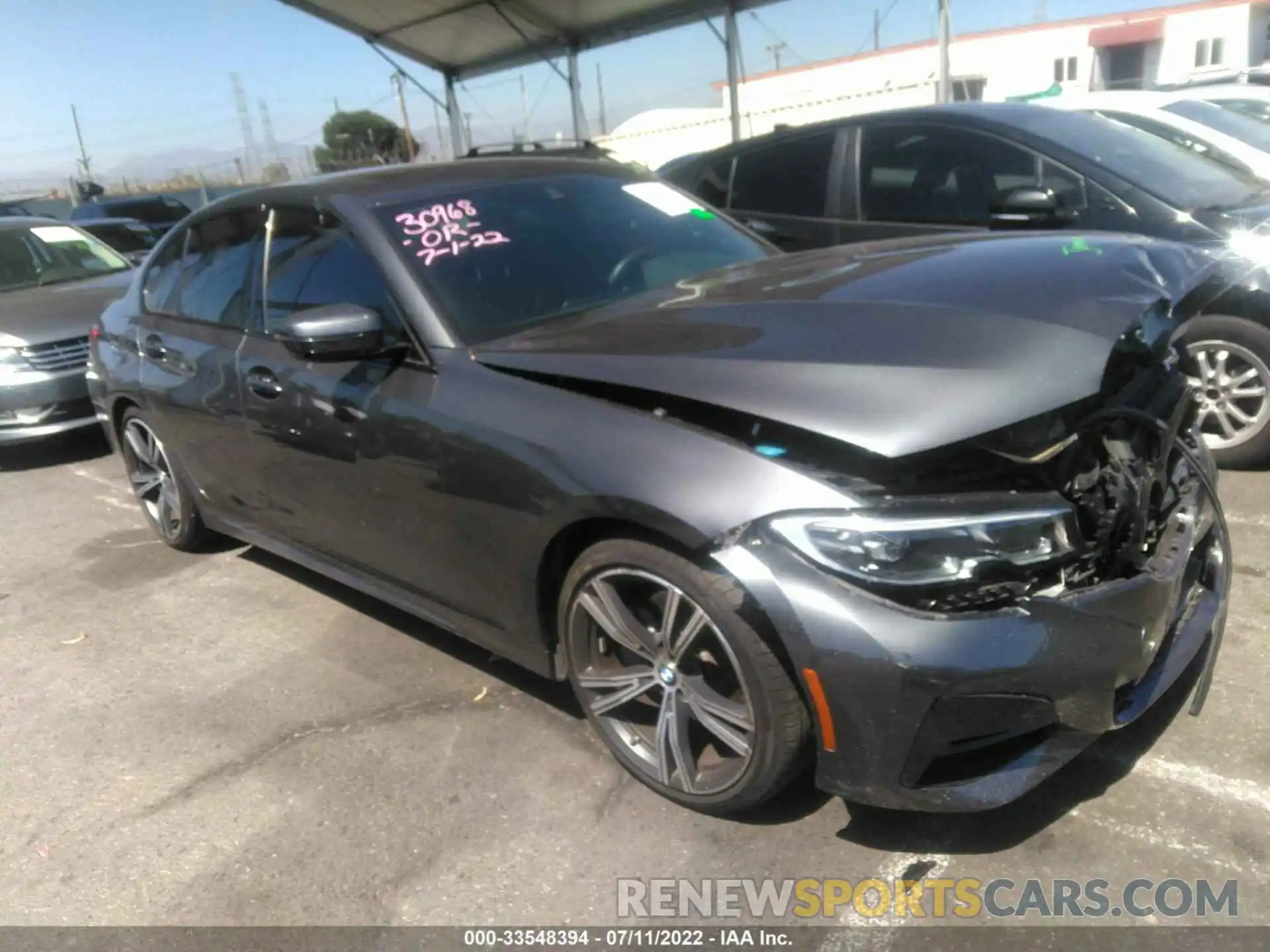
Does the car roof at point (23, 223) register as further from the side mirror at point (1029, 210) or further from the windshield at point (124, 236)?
the side mirror at point (1029, 210)

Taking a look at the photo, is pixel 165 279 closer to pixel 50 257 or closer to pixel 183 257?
pixel 183 257

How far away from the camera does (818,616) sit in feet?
A: 7.03

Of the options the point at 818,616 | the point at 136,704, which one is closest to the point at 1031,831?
the point at 818,616

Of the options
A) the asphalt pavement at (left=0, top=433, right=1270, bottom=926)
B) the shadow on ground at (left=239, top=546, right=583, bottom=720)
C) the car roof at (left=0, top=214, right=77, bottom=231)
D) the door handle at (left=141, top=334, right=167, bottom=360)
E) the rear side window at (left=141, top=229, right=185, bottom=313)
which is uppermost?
the car roof at (left=0, top=214, right=77, bottom=231)

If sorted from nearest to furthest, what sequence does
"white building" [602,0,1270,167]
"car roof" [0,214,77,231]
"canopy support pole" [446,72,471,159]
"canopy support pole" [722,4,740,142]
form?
1. "car roof" [0,214,77,231]
2. "canopy support pole" [722,4,740,142]
3. "canopy support pole" [446,72,471,159]
4. "white building" [602,0,1270,167]

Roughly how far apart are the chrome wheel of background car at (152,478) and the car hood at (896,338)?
2.54 meters

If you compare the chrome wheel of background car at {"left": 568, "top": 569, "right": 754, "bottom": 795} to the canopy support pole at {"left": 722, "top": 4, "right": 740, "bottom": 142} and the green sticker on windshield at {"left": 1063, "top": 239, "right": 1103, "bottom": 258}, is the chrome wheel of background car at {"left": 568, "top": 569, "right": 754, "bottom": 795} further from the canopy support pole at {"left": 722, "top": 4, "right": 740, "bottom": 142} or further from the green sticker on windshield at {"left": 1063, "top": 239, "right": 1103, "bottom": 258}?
the canopy support pole at {"left": 722, "top": 4, "right": 740, "bottom": 142}

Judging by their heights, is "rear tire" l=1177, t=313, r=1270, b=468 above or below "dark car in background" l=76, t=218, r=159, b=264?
below

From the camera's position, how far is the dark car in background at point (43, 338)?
260 inches

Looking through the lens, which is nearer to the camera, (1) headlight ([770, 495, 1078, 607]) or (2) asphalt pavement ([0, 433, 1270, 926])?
(1) headlight ([770, 495, 1078, 607])

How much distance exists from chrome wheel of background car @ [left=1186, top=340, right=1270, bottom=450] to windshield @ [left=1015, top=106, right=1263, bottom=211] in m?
0.67

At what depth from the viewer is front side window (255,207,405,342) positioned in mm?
3186

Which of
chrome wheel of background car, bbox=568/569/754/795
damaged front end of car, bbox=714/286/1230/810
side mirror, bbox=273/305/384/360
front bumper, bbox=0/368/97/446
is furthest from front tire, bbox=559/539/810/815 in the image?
front bumper, bbox=0/368/97/446

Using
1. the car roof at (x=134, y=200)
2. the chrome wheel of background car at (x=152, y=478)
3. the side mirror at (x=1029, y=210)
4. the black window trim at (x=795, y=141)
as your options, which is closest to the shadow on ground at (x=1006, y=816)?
the side mirror at (x=1029, y=210)
